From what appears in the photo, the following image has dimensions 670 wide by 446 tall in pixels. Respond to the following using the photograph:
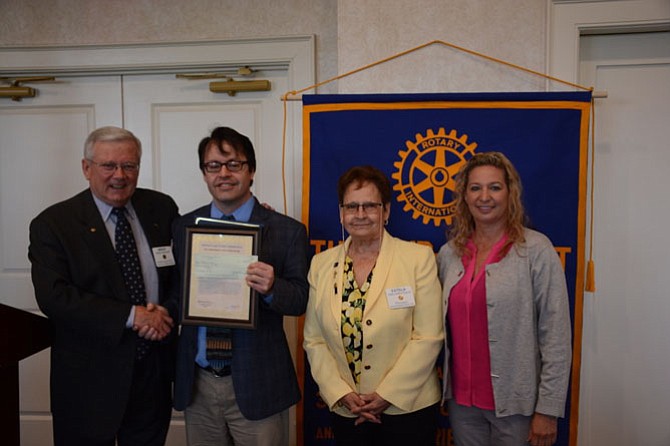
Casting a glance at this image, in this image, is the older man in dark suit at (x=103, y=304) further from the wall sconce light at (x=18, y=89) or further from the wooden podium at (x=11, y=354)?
the wall sconce light at (x=18, y=89)

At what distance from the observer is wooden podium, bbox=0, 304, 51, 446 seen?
1411mm

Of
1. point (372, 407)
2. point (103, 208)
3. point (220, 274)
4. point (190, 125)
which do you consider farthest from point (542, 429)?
point (190, 125)

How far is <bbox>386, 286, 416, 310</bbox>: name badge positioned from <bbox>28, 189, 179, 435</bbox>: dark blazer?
909 millimetres

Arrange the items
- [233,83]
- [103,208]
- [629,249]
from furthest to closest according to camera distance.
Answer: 1. [233,83]
2. [629,249]
3. [103,208]

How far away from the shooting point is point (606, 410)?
255cm

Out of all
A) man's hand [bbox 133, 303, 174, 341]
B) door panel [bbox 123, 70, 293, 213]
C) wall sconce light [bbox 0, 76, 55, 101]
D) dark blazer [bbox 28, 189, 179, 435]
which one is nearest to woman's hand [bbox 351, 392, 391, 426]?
man's hand [bbox 133, 303, 174, 341]

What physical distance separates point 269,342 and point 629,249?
6.47 ft

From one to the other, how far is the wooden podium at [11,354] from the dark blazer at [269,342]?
1.60ft

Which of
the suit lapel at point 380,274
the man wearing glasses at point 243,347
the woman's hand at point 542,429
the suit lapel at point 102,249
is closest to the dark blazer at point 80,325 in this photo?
the suit lapel at point 102,249

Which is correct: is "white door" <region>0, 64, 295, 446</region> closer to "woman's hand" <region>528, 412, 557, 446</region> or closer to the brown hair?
the brown hair

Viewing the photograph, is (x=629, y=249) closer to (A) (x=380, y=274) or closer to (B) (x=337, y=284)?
(A) (x=380, y=274)

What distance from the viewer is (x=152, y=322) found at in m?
1.66

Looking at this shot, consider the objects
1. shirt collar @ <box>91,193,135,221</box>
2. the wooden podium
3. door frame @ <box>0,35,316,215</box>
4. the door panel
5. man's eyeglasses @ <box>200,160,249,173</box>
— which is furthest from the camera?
the door panel

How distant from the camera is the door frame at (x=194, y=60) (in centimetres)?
256
